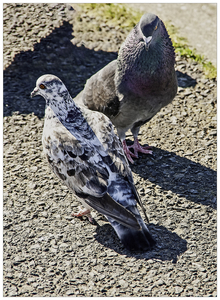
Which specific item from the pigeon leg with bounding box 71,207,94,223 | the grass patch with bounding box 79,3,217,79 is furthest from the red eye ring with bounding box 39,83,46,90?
the grass patch with bounding box 79,3,217,79

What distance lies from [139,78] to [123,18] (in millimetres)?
4058

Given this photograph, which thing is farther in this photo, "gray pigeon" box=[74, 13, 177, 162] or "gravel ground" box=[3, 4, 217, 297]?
"gray pigeon" box=[74, 13, 177, 162]

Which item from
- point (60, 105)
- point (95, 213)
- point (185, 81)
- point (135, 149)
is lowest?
point (95, 213)

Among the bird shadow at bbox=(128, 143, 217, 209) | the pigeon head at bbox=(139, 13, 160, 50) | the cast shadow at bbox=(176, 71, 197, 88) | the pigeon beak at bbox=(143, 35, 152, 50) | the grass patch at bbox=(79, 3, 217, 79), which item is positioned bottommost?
the bird shadow at bbox=(128, 143, 217, 209)

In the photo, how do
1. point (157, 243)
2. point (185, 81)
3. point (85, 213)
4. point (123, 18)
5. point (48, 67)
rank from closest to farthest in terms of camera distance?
point (157, 243) < point (85, 213) < point (185, 81) < point (48, 67) < point (123, 18)

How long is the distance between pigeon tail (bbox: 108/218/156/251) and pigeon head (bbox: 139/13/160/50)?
2.27 meters

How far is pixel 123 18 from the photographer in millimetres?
8070

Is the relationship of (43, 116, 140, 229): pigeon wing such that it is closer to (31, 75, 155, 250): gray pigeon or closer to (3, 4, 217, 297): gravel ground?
(31, 75, 155, 250): gray pigeon

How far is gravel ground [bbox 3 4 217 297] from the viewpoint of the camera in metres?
3.79

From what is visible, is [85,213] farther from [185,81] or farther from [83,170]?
[185,81]

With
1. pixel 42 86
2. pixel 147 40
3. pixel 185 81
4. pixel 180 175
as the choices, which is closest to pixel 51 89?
pixel 42 86

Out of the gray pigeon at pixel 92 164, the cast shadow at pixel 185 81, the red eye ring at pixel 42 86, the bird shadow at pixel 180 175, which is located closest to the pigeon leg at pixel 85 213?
the gray pigeon at pixel 92 164

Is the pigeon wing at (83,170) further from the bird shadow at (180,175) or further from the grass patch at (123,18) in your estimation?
the grass patch at (123,18)

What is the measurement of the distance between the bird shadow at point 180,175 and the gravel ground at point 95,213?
1cm
